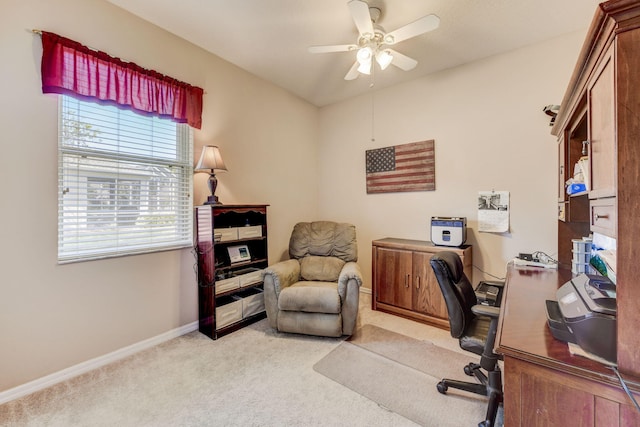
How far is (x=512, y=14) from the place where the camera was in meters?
2.17

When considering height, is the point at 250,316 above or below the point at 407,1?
below

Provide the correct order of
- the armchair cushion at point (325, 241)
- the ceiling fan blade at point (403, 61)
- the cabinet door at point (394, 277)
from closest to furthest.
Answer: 1. the ceiling fan blade at point (403, 61)
2. the cabinet door at point (394, 277)
3. the armchair cushion at point (325, 241)

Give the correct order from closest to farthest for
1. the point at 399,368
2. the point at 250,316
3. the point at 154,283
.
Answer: the point at 399,368 → the point at 154,283 → the point at 250,316

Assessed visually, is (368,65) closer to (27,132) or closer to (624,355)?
(624,355)

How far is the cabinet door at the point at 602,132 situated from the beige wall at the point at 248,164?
68.9 inches

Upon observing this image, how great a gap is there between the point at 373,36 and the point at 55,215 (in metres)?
2.62

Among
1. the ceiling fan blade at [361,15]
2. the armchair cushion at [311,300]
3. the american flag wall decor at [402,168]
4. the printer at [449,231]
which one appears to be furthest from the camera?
the american flag wall decor at [402,168]

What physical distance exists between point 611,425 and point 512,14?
2702mm

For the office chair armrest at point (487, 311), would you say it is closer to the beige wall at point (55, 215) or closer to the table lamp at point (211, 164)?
the table lamp at point (211, 164)

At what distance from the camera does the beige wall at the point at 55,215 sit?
1.71 meters

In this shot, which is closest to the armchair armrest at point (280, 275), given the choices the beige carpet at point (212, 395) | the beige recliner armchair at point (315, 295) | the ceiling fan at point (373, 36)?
the beige recliner armchair at point (315, 295)

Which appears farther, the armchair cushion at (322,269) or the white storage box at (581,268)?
the armchair cushion at (322,269)

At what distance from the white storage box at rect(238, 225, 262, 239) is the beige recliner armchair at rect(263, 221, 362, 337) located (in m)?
0.42

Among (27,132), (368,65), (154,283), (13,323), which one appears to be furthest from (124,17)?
(13,323)
